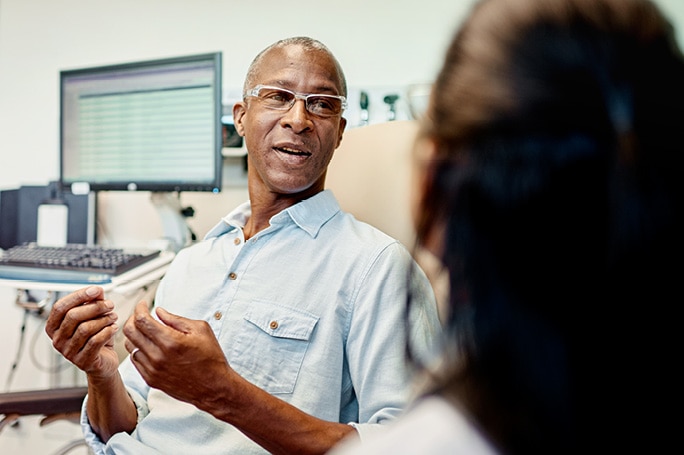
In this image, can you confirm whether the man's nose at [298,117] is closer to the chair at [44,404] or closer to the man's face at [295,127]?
the man's face at [295,127]

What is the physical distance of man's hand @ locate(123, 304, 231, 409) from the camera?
2.59 feet

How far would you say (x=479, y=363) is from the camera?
0.43 m

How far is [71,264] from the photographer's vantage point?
1405 millimetres

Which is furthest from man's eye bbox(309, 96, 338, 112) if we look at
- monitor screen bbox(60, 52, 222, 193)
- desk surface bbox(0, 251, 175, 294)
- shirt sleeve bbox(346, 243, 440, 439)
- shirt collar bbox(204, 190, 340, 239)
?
desk surface bbox(0, 251, 175, 294)

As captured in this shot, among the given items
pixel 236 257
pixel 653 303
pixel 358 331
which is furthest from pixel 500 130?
pixel 236 257

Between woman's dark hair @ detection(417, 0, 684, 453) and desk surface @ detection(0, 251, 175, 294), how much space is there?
1.12m

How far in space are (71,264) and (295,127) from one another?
0.73 m

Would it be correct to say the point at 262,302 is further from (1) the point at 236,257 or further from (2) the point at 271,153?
(2) the point at 271,153

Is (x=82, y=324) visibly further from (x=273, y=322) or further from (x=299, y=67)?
(x=299, y=67)

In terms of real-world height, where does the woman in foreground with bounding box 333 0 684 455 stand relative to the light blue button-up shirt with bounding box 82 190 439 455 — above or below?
above

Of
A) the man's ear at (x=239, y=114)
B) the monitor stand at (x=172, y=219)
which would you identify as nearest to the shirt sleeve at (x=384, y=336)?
the man's ear at (x=239, y=114)

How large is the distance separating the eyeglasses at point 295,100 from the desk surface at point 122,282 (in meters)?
0.57

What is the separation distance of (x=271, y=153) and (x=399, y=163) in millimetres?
273

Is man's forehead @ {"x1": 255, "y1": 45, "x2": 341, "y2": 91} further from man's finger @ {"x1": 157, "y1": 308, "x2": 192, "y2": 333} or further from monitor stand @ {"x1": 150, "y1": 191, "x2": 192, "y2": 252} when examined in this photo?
monitor stand @ {"x1": 150, "y1": 191, "x2": 192, "y2": 252}
